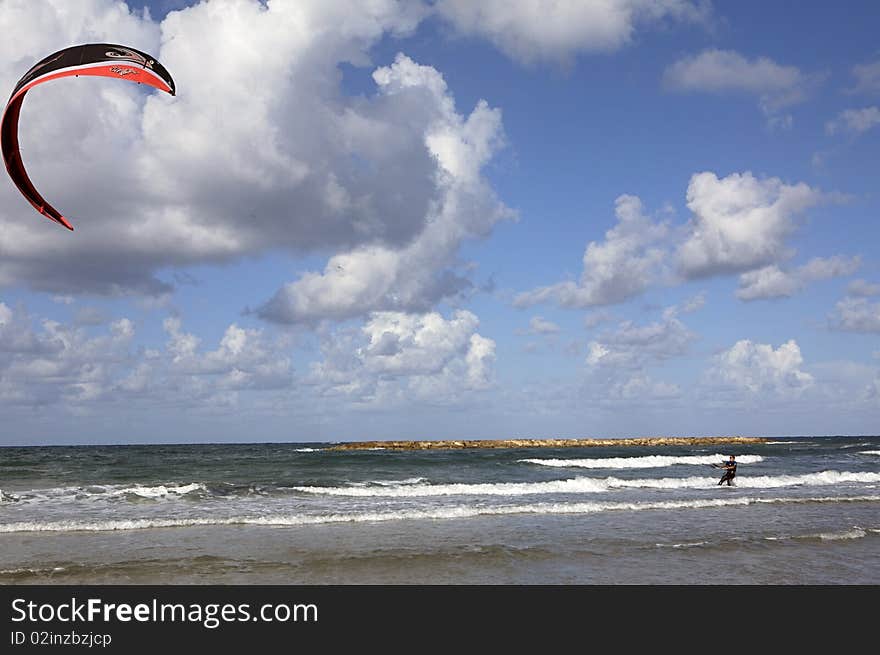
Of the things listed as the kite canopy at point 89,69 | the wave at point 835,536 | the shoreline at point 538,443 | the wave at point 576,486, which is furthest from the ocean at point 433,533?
the shoreline at point 538,443

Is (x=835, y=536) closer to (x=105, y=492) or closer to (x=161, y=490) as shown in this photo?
(x=161, y=490)

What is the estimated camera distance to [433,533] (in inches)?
602

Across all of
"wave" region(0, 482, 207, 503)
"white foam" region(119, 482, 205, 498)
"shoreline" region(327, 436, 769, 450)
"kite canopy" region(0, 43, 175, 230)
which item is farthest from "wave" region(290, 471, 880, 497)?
"shoreline" region(327, 436, 769, 450)

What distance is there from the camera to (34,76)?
411 inches

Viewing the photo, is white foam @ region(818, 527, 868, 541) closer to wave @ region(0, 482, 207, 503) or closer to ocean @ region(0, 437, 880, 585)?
ocean @ region(0, 437, 880, 585)

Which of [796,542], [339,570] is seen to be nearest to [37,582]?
[339,570]

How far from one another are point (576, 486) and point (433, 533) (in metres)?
15.6

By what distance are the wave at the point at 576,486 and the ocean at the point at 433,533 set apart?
0.20 metres

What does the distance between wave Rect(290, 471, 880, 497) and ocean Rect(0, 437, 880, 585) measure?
20 cm

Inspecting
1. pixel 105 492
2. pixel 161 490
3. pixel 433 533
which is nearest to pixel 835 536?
pixel 433 533

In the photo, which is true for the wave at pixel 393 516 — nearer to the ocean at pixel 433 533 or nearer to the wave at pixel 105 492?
the ocean at pixel 433 533

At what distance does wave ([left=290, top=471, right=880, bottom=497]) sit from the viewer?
26516mm
